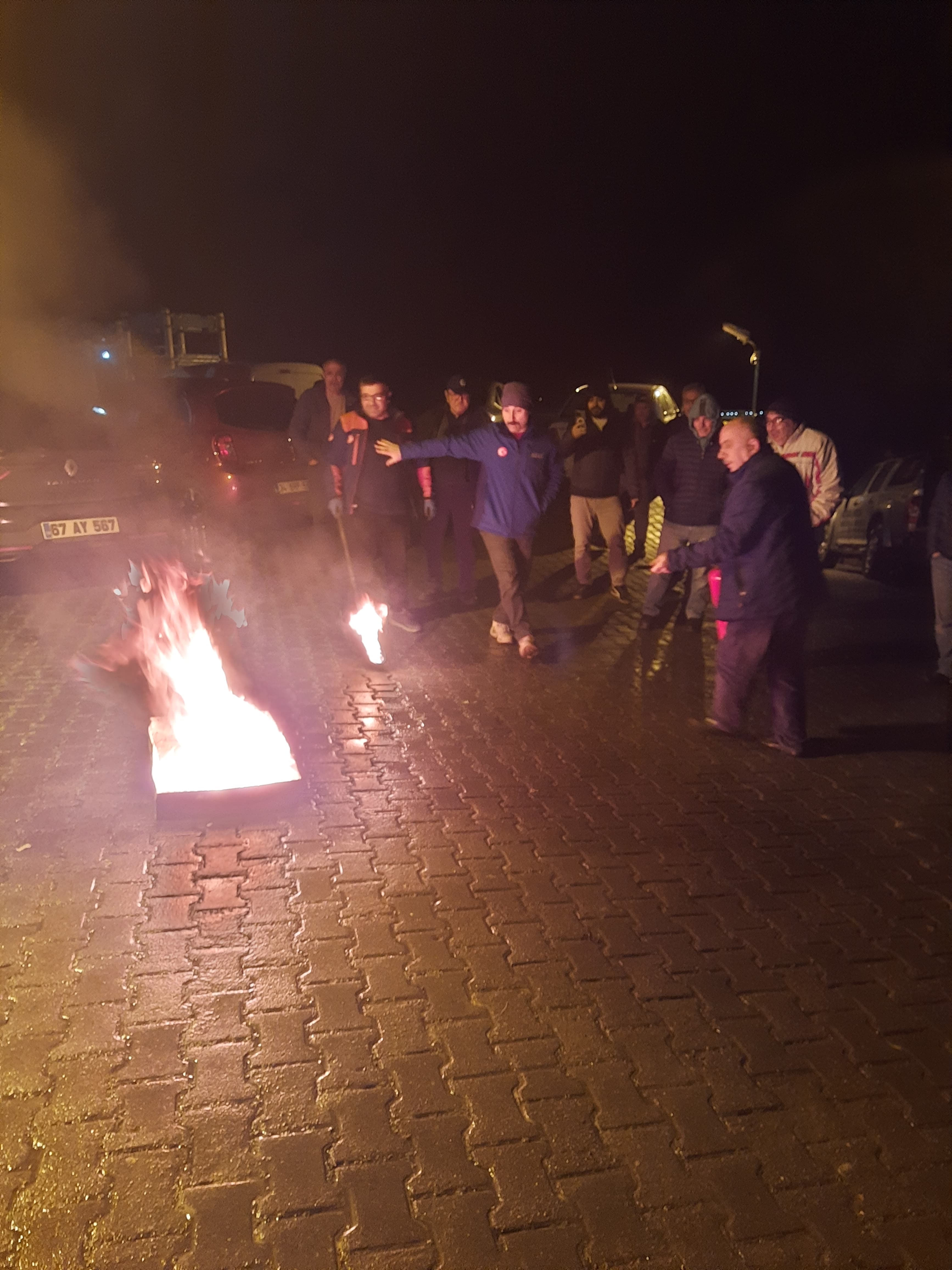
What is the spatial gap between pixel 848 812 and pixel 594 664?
3.09m

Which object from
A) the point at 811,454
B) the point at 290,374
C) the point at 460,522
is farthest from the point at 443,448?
the point at 290,374

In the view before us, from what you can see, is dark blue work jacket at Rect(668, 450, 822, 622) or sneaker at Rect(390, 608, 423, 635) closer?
dark blue work jacket at Rect(668, 450, 822, 622)

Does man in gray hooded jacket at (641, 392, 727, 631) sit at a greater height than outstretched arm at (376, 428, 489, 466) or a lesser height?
lesser

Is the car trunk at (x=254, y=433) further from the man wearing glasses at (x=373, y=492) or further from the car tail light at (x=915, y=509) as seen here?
the car tail light at (x=915, y=509)

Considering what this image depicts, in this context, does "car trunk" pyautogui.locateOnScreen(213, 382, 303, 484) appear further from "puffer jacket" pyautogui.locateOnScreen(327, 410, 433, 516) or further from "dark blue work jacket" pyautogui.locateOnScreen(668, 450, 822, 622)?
"dark blue work jacket" pyautogui.locateOnScreen(668, 450, 822, 622)

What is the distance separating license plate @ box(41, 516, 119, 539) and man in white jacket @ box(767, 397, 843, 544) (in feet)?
21.1

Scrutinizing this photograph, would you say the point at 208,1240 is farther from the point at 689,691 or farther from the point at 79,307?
the point at 79,307

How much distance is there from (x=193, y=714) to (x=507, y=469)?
143 inches

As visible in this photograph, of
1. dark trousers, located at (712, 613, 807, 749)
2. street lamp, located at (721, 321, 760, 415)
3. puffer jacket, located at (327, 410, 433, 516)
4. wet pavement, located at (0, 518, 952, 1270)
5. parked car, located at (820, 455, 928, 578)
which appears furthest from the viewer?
street lamp, located at (721, 321, 760, 415)

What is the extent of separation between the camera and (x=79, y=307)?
996 inches

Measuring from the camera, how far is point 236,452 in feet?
38.5

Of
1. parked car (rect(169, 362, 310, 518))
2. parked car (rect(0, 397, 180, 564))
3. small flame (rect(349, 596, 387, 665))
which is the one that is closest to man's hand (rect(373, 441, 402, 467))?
small flame (rect(349, 596, 387, 665))

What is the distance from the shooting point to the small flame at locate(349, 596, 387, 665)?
789 cm

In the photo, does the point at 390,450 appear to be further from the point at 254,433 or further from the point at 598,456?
the point at 254,433
